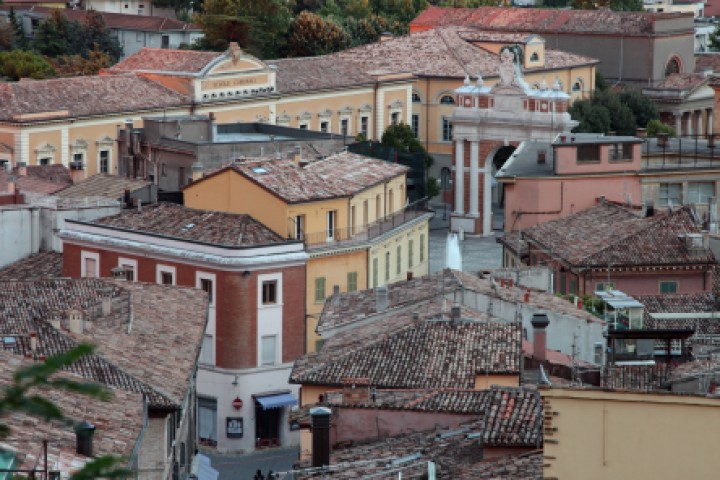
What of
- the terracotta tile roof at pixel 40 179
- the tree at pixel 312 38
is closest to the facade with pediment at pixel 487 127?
the terracotta tile roof at pixel 40 179

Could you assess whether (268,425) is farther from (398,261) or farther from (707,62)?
(707,62)

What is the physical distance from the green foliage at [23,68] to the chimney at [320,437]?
7185 cm

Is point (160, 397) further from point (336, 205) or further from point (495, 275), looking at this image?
point (336, 205)

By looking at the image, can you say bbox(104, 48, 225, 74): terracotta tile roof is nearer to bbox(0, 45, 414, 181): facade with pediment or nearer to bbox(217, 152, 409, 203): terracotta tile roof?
bbox(0, 45, 414, 181): facade with pediment

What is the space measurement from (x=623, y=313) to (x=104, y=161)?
36.7 meters

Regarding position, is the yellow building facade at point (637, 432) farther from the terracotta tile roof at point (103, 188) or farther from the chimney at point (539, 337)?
the terracotta tile roof at point (103, 188)

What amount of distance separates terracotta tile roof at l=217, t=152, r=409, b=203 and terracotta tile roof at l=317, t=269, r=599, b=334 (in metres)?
9.19

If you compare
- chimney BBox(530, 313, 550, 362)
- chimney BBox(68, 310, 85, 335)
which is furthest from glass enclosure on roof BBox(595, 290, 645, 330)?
chimney BBox(68, 310, 85, 335)

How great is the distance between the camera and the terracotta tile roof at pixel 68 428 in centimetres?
2073

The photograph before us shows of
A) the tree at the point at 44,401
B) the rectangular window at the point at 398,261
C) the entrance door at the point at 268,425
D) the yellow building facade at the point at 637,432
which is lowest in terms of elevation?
the entrance door at the point at 268,425

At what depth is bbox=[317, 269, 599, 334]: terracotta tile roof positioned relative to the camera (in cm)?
3953

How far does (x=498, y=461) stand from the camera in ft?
78.7

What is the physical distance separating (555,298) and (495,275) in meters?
4.44

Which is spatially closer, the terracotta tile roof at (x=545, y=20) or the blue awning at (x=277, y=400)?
the blue awning at (x=277, y=400)
